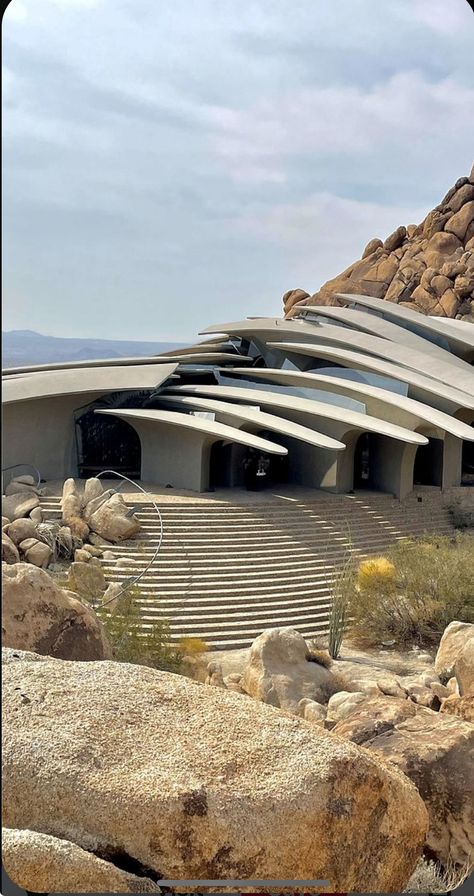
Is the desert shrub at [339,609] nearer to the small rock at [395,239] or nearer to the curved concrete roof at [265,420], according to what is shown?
the curved concrete roof at [265,420]

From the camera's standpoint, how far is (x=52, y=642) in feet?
18.0

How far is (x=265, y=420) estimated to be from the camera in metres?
18.4

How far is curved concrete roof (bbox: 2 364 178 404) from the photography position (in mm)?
18250

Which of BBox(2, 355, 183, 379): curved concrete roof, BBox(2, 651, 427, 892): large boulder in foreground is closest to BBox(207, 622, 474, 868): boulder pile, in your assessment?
BBox(2, 651, 427, 892): large boulder in foreground

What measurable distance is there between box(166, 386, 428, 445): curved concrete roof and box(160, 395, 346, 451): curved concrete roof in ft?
1.18

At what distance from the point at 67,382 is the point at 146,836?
1724 centimetres

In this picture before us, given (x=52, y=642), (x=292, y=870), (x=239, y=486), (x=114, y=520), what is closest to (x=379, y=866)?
(x=292, y=870)

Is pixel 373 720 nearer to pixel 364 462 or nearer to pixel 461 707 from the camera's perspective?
pixel 461 707

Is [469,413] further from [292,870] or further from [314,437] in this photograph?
[292,870]

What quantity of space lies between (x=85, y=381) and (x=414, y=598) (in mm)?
10376

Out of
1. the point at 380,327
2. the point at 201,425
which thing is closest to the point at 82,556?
the point at 201,425

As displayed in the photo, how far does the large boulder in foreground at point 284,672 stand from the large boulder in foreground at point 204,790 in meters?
4.81

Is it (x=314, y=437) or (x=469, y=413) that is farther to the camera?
(x=469, y=413)

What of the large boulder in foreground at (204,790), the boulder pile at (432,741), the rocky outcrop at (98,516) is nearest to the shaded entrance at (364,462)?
the rocky outcrop at (98,516)
